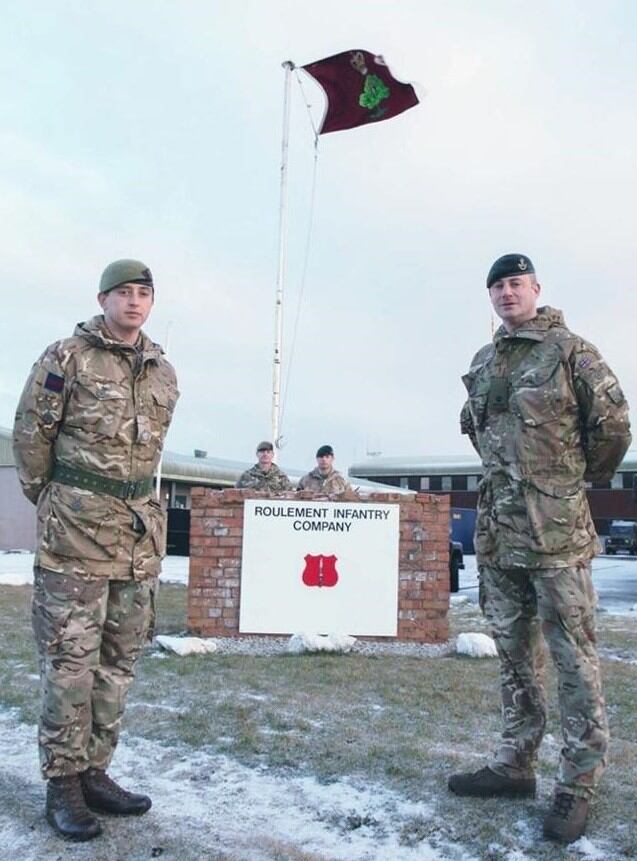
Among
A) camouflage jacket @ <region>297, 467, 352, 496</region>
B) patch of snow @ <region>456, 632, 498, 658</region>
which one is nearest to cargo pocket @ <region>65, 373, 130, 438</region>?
patch of snow @ <region>456, 632, 498, 658</region>

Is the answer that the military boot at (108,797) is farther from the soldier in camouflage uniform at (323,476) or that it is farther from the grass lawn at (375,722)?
the soldier in camouflage uniform at (323,476)

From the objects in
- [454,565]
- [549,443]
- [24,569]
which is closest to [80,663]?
[549,443]

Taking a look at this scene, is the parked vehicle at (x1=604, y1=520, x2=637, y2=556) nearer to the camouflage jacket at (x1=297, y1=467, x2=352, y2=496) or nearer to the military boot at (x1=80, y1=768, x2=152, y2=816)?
the camouflage jacket at (x1=297, y1=467, x2=352, y2=496)

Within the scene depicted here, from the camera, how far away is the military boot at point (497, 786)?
3031 millimetres

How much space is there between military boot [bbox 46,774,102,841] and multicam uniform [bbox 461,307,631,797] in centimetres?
148

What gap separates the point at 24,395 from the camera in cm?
288

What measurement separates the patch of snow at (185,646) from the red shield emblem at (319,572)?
111cm

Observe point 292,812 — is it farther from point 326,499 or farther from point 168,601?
point 168,601

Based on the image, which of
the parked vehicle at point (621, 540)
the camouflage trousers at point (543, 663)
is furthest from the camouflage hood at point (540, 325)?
the parked vehicle at point (621, 540)

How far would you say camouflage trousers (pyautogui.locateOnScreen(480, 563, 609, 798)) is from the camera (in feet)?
9.14

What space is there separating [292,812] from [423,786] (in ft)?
1.87

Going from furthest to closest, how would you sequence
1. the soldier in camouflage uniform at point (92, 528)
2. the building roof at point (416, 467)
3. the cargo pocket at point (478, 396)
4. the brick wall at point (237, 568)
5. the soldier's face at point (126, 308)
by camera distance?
1. the building roof at point (416, 467)
2. the brick wall at point (237, 568)
3. the cargo pocket at point (478, 396)
4. the soldier's face at point (126, 308)
5. the soldier in camouflage uniform at point (92, 528)

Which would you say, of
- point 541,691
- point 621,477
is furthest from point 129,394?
point 621,477

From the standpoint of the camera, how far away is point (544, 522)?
2.87 metres
